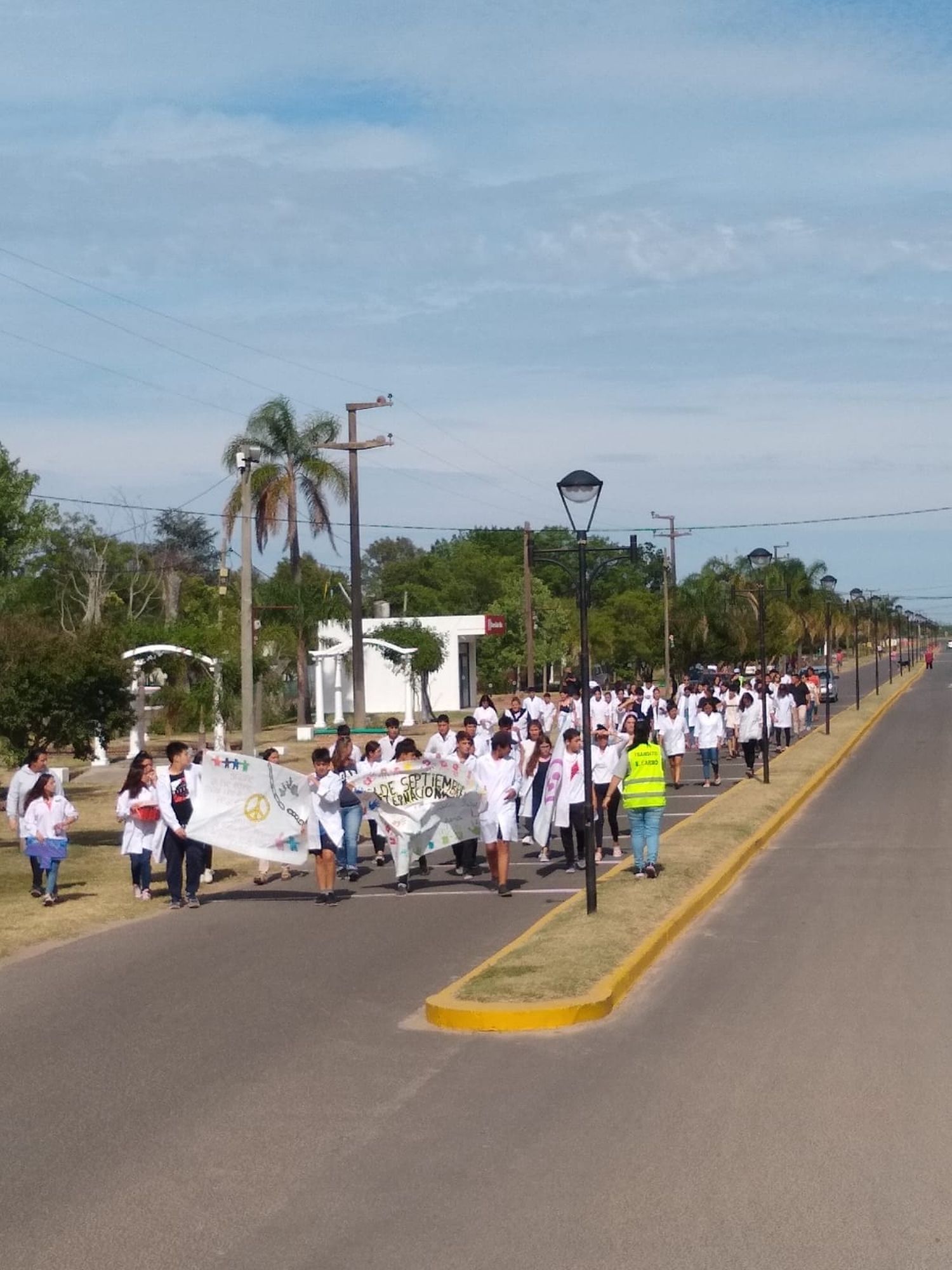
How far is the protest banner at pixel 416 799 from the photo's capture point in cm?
1630

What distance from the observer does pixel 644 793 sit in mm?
15508

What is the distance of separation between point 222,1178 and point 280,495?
45.7 meters

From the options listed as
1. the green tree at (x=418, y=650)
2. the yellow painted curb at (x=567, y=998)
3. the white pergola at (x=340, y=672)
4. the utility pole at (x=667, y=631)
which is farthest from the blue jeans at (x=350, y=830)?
the utility pole at (x=667, y=631)

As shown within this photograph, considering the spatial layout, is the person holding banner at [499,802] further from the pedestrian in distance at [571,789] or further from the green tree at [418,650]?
the green tree at [418,650]

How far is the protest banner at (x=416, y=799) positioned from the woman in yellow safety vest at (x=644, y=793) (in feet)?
5.39

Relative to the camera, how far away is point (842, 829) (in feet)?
70.7

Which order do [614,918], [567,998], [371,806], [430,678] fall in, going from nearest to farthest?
[567,998] → [614,918] → [371,806] → [430,678]

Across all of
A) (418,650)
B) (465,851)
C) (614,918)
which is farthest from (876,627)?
(614,918)

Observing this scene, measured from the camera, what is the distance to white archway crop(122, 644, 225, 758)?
35438 mm

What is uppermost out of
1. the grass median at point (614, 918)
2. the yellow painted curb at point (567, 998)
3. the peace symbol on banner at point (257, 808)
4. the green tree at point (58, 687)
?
the green tree at point (58, 687)

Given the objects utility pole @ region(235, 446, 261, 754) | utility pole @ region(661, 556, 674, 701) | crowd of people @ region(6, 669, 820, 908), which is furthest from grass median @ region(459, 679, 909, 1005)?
utility pole @ region(661, 556, 674, 701)

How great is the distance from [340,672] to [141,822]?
140ft

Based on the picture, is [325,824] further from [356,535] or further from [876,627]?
[876,627]

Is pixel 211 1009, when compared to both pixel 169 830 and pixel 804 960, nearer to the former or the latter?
pixel 804 960
